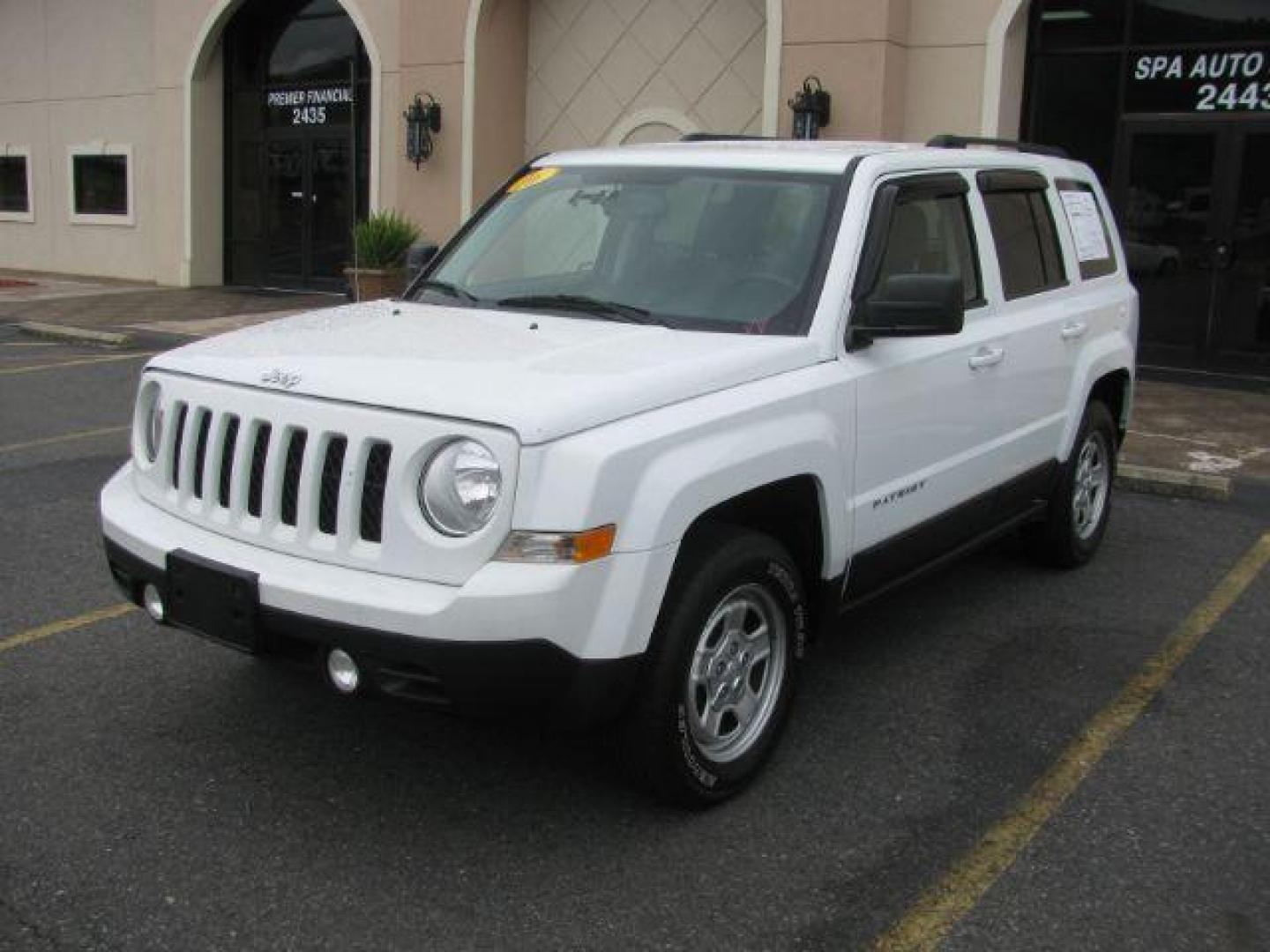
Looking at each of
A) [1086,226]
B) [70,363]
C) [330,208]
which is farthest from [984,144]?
[330,208]

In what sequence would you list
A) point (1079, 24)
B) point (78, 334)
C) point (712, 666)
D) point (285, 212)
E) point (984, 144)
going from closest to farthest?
point (712, 666)
point (984, 144)
point (1079, 24)
point (78, 334)
point (285, 212)

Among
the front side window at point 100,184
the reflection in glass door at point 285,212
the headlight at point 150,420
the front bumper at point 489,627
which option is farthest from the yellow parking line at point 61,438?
the front side window at point 100,184

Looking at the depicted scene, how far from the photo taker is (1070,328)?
566 cm

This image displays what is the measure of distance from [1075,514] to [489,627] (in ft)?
12.5

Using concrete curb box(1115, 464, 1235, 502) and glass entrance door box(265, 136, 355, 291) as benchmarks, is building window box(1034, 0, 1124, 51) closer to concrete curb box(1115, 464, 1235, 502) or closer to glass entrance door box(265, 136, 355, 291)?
concrete curb box(1115, 464, 1235, 502)

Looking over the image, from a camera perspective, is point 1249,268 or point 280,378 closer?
point 280,378

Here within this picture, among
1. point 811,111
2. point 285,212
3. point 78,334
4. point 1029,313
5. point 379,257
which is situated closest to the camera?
point 1029,313

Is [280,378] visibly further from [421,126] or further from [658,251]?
[421,126]

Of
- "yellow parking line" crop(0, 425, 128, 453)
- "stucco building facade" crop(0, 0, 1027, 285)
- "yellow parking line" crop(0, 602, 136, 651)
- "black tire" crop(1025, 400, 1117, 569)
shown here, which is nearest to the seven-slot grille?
"yellow parking line" crop(0, 602, 136, 651)

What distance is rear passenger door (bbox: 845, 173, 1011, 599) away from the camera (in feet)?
14.1

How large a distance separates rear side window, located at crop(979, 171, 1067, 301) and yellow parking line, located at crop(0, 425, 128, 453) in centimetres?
625

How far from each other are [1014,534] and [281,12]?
17.2 m

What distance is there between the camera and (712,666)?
12.3 ft

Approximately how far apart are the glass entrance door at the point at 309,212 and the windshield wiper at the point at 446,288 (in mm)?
15168
